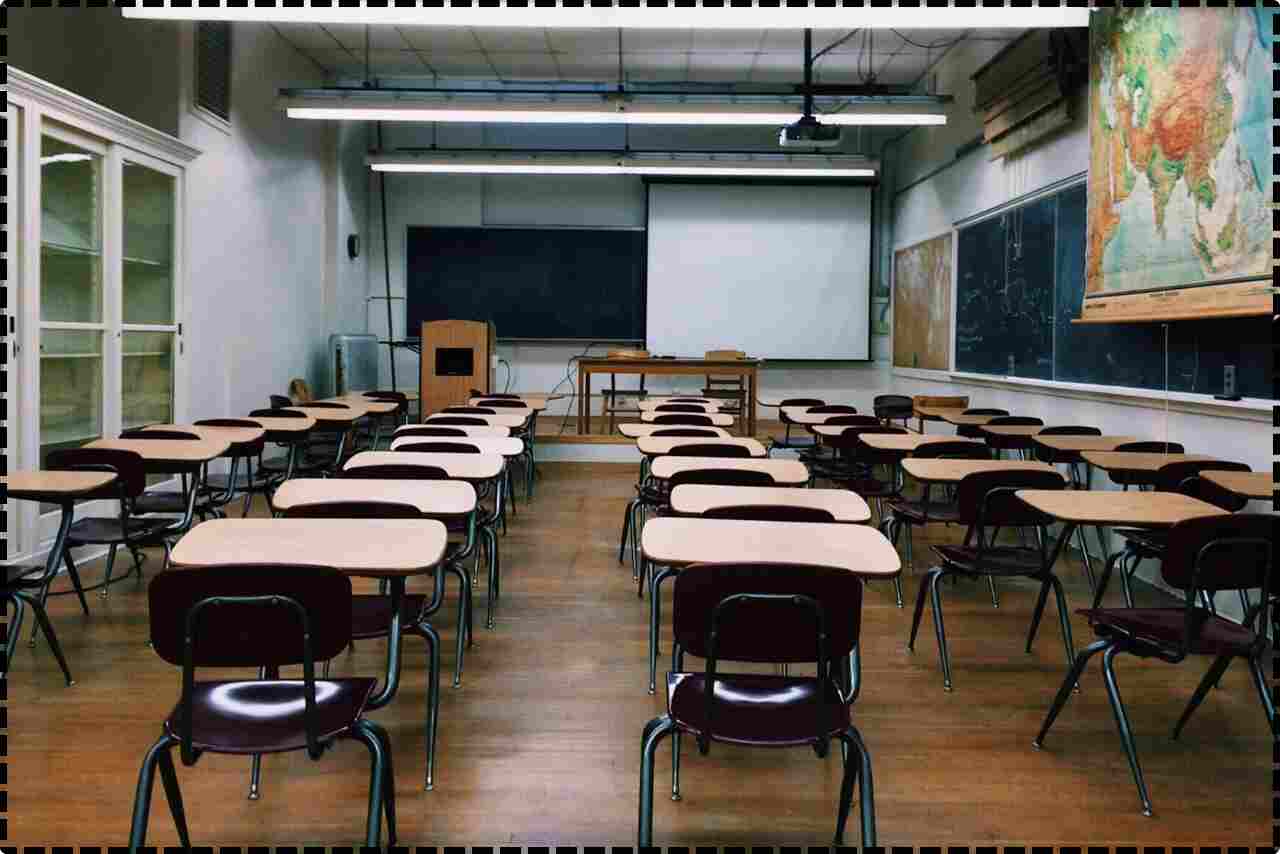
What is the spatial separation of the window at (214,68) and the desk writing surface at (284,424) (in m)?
2.77

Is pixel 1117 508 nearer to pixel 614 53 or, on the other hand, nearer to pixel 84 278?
pixel 84 278

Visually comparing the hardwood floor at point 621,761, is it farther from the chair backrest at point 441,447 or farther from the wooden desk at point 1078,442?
the wooden desk at point 1078,442

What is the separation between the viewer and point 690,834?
7.62 feet

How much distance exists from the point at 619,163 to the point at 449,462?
6463mm

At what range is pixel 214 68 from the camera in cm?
729

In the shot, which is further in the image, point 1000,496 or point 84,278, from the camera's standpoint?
point 84,278

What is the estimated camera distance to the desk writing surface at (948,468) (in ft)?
12.1

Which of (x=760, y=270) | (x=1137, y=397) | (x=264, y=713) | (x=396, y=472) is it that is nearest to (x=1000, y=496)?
(x=396, y=472)

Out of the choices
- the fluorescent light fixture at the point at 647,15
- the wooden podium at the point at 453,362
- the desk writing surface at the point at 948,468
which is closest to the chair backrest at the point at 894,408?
the fluorescent light fixture at the point at 647,15

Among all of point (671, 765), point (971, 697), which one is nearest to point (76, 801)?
point (671, 765)

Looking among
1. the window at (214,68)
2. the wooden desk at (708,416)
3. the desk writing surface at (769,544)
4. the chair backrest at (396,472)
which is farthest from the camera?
the window at (214,68)

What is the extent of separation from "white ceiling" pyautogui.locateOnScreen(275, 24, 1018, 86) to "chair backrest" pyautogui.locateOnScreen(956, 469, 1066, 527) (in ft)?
18.4

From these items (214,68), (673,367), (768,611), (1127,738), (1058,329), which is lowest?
(1127,738)

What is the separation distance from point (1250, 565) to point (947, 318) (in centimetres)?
691
